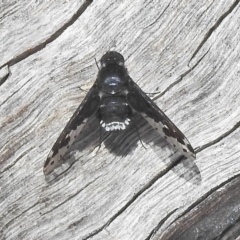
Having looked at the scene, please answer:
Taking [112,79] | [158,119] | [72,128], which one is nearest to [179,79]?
[158,119]

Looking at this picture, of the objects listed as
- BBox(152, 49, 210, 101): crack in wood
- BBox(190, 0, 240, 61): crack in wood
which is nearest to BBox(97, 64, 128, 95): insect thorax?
BBox(152, 49, 210, 101): crack in wood

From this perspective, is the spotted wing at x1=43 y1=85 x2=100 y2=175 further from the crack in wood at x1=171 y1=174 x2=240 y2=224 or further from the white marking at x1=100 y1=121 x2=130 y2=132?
the crack in wood at x1=171 y1=174 x2=240 y2=224

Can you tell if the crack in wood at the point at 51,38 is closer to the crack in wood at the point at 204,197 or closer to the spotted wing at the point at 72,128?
the spotted wing at the point at 72,128

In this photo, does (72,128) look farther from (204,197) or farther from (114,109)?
(204,197)

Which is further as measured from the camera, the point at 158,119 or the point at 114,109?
the point at 114,109

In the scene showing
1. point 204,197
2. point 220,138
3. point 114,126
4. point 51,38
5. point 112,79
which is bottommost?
point 204,197

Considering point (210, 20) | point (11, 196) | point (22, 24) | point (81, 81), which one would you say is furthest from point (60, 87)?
point (210, 20)
